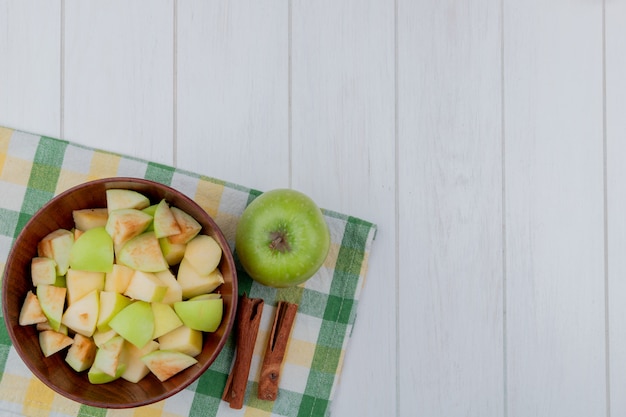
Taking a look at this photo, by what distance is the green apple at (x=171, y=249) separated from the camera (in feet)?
Answer: 2.73

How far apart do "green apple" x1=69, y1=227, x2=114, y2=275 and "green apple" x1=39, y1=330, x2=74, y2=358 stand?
86 millimetres

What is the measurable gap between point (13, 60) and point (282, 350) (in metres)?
0.54

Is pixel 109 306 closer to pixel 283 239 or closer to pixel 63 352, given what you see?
pixel 63 352

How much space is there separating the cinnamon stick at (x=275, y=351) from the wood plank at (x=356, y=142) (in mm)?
103

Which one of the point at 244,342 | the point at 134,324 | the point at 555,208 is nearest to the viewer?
the point at 134,324

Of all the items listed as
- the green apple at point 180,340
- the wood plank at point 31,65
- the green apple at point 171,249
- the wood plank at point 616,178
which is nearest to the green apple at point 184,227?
the green apple at point 171,249

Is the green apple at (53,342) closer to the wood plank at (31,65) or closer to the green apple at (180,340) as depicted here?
the green apple at (180,340)

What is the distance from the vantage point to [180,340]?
0.83 m

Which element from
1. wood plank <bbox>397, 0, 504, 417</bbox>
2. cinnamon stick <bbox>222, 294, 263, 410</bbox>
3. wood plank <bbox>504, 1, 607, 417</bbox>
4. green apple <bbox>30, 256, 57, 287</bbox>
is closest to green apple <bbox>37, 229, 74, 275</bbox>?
green apple <bbox>30, 256, 57, 287</bbox>

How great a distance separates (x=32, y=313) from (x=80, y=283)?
66mm

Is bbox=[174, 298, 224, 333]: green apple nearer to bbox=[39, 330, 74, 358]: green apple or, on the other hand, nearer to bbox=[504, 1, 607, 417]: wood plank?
bbox=[39, 330, 74, 358]: green apple

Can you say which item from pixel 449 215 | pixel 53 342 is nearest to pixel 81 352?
pixel 53 342

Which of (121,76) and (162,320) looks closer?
(162,320)

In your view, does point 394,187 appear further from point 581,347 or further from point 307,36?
point 581,347
